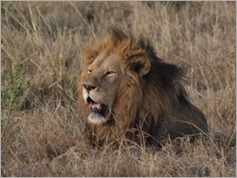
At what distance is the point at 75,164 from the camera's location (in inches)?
174

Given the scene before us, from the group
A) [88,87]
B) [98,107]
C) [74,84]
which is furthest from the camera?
[74,84]

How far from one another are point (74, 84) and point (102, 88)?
1.65m

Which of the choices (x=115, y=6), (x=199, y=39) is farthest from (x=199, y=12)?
(x=199, y=39)

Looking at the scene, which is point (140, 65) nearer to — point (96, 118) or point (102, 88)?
point (102, 88)

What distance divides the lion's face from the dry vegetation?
20 centimetres

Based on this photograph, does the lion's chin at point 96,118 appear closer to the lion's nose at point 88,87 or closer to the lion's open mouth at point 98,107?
the lion's open mouth at point 98,107

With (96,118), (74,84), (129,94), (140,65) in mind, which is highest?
(140,65)

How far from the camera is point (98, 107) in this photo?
4.57 meters

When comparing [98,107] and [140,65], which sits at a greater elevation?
[140,65]

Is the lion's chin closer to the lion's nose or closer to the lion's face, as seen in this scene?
the lion's face

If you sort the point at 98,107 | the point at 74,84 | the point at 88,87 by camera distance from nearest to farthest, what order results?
the point at 88,87 < the point at 98,107 < the point at 74,84

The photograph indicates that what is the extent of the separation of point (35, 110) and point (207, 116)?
1.11 m

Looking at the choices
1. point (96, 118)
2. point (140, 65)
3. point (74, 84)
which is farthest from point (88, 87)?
point (74, 84)

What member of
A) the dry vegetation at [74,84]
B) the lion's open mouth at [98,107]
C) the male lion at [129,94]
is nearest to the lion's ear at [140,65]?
the male lion at [129,94]
